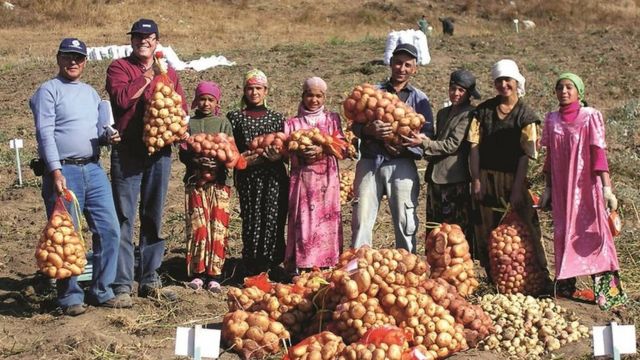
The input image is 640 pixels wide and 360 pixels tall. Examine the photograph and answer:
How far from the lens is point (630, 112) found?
11.3 m

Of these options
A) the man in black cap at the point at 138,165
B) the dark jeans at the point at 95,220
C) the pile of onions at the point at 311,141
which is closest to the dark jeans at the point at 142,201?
the man in black cap at the point at 138,165

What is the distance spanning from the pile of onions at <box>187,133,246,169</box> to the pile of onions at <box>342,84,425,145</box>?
80 centimetres

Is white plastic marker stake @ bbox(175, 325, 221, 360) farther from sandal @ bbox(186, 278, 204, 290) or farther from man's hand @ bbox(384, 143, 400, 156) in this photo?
man's hand @ bbox(384, 143, 400, 156)

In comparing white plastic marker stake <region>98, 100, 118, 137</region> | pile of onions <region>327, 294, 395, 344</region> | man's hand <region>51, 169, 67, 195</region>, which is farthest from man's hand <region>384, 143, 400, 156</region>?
man's hand <region>51, 169, 67, 195</region>

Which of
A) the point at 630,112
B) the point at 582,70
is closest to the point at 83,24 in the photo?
the point at 582,70

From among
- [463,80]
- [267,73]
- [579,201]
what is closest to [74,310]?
[463,80]

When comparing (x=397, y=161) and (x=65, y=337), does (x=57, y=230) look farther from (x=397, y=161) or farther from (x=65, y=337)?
(x=397, y=161)

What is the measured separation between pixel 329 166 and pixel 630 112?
22.8 feet

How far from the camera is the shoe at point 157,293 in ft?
17.7

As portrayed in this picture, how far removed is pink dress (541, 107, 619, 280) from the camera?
516cm

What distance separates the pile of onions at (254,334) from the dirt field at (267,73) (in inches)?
4.3

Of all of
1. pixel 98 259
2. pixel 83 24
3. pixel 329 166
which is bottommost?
pixel 98 259

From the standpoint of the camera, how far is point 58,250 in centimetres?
488

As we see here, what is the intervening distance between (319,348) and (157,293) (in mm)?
1674
